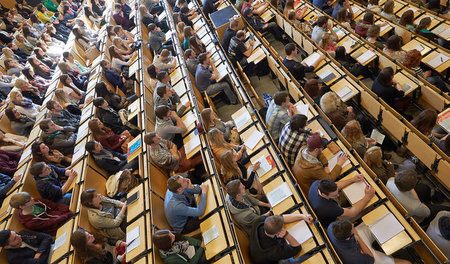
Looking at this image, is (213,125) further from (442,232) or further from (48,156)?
(48,156)

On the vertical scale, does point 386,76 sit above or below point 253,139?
above

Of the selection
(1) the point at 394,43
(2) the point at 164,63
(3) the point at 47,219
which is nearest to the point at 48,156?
(3) the point at 47,219

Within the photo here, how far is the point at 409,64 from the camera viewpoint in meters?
5.34

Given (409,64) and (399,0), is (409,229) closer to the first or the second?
(409,64)

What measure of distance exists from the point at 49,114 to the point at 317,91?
6679 millimetres

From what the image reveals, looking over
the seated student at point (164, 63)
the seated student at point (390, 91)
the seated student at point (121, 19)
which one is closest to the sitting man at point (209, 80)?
the seated student at point (164, 63)

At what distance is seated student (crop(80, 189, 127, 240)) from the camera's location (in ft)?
14.3

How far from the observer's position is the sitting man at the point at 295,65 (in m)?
6.00

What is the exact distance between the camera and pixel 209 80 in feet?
21.8

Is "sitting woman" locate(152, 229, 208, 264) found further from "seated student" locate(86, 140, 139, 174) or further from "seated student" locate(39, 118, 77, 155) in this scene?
"seated student" locate(39, 118, 77, 155)

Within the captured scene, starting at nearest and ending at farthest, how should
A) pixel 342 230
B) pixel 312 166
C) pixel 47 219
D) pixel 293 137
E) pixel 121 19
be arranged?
pixel 342 230, pixel 312 166, pixel 293 137, pixel 47 219, pixel 121 19

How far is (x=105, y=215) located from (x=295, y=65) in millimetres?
4744

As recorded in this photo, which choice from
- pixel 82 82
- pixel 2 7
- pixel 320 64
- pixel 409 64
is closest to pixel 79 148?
pixel 82 82

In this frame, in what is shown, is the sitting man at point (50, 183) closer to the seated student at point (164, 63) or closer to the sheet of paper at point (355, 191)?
the seated student at point (164, 63)
